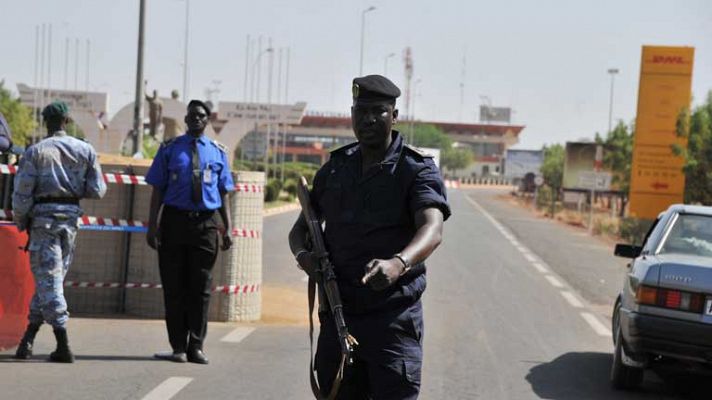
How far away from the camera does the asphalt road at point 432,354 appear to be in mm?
7559

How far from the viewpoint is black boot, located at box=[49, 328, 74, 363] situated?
8047 millimetres

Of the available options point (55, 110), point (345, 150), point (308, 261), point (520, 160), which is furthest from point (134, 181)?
point (520, 160)

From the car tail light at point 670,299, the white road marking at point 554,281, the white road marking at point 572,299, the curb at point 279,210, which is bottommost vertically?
the curb at point 279,210

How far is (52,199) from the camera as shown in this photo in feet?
25.7

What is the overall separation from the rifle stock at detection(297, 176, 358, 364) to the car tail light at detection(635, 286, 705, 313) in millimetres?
3929

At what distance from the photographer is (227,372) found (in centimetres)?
812

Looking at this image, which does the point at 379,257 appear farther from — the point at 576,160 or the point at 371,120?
the point at 576,160

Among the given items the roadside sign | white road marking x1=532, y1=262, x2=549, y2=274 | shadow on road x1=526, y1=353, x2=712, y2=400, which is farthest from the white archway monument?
shadow on road x1=526, y1=353, x2=712, y2=400

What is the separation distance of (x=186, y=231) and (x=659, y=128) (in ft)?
90.9

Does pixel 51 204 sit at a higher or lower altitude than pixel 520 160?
higher

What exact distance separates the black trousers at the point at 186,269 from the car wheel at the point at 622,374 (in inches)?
122

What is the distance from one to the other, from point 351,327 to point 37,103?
7477 cm

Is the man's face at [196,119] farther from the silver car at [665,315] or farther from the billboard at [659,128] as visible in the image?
the billboard at [659,128]

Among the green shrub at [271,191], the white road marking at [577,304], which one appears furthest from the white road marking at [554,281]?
the green shrub at [271,191]
